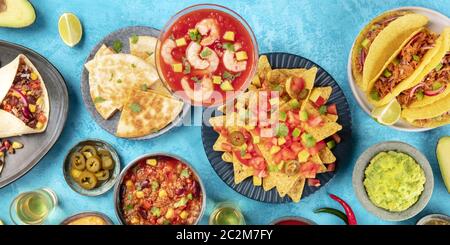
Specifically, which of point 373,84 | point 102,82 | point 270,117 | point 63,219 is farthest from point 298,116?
point 63,219

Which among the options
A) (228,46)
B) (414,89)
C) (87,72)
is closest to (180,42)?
(228,46)

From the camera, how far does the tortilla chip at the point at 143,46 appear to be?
4.22 m

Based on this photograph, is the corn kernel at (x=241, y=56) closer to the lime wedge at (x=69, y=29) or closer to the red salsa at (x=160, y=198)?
the red salsa at (x=160, y=198)

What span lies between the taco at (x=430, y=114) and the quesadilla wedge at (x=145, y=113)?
1.51 meters

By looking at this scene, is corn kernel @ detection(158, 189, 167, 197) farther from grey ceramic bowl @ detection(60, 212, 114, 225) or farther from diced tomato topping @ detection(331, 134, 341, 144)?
diced tomato topping @ detection(331, 134, 341, 144)

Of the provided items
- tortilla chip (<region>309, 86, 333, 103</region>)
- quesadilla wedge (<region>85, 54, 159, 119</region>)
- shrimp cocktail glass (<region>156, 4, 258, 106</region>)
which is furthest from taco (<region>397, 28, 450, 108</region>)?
quesadilla wedge (<region>85, 54, 159, 119</region>)

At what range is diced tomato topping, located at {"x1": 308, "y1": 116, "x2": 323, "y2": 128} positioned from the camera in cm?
399

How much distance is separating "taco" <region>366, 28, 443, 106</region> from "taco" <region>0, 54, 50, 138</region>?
2.22 m

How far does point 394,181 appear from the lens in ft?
13.0

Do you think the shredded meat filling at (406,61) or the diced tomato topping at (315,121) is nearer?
the shredded meat filling at (406,61)

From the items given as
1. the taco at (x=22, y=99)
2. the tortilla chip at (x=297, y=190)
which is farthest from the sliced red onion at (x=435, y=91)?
the taco at (x=22, y=99)

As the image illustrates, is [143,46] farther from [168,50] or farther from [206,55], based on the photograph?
[206,55]

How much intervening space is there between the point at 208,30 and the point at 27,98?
1350 mm

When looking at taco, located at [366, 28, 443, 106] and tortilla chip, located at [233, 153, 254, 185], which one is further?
tortilla chip, located at [233, 153, 254, 185]
